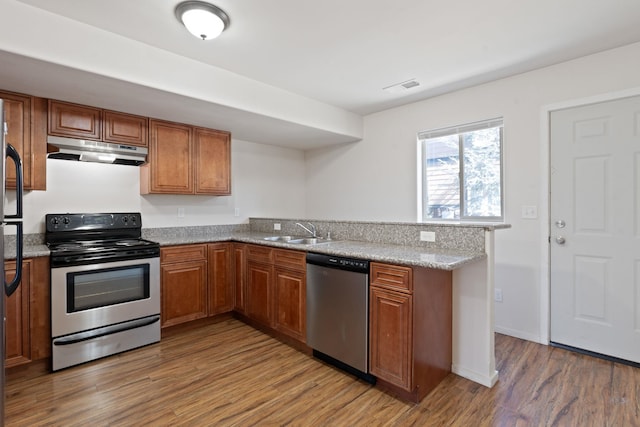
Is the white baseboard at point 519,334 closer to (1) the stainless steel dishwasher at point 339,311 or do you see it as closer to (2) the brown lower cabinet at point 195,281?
(1) the stainless steel dishwasher at point 339,311

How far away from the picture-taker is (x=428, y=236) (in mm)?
2479

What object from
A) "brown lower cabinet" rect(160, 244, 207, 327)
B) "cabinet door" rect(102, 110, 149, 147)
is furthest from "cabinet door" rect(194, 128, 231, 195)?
"brown lower cabinet" rect(160, 244, 207, 327)

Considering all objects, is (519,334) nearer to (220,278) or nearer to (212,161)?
(220,278)

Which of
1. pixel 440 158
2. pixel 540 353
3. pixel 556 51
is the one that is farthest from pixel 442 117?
pixel 540 353

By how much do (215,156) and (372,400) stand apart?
115 inches

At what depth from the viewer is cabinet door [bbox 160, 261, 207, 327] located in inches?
120

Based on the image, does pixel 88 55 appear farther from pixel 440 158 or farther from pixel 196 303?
pixel 440 158

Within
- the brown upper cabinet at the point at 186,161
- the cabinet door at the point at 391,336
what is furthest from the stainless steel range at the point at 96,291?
the cabinet door at the point at 391,336

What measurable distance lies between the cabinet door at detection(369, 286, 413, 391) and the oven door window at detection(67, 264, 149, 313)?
2.01 metres

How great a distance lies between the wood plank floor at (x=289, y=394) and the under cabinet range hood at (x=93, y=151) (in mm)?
1733

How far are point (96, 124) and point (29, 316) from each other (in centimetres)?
162

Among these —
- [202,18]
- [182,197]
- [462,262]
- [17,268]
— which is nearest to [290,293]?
[462,262]

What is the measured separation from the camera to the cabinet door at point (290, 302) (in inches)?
107

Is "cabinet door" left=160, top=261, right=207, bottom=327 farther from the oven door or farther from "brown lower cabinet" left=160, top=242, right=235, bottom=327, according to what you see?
the oven door
